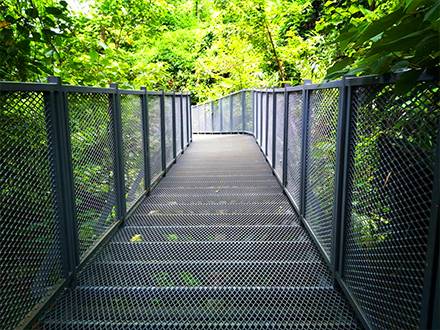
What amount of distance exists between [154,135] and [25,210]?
3.62m

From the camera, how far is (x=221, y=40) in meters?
12.0

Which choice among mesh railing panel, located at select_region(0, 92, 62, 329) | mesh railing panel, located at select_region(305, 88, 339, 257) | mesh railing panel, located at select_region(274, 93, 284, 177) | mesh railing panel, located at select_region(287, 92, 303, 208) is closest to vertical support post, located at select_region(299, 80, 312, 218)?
mesh railing panel, located at select_region(305, 88, 339, 257)

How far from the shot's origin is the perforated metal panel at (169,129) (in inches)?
259

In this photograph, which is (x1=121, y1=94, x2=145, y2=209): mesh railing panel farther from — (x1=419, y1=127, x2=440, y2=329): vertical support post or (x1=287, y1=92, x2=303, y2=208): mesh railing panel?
(x1=419, y1=127, x2=440, y2=329): vertical support post

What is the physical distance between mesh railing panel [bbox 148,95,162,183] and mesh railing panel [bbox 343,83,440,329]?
11.3 feet

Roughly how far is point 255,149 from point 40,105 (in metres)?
7.33

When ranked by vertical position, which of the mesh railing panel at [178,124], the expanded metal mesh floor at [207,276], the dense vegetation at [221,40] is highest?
the dense vegetation at [221,40]

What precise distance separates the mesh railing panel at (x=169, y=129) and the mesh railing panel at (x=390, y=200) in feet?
15.4

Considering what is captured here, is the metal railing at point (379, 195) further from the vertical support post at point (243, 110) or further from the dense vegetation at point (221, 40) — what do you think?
the vertical support post at point (243, 110)

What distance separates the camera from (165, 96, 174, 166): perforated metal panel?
6.58m

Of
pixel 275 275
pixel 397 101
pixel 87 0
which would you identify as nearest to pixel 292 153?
pixel 275 275

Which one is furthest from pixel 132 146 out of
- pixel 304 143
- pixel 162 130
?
pixel 162 130

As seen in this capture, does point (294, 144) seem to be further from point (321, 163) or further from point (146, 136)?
point (146, 136)

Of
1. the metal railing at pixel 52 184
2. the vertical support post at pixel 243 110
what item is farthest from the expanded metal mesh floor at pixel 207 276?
the vertical support post at pixel 243 110
